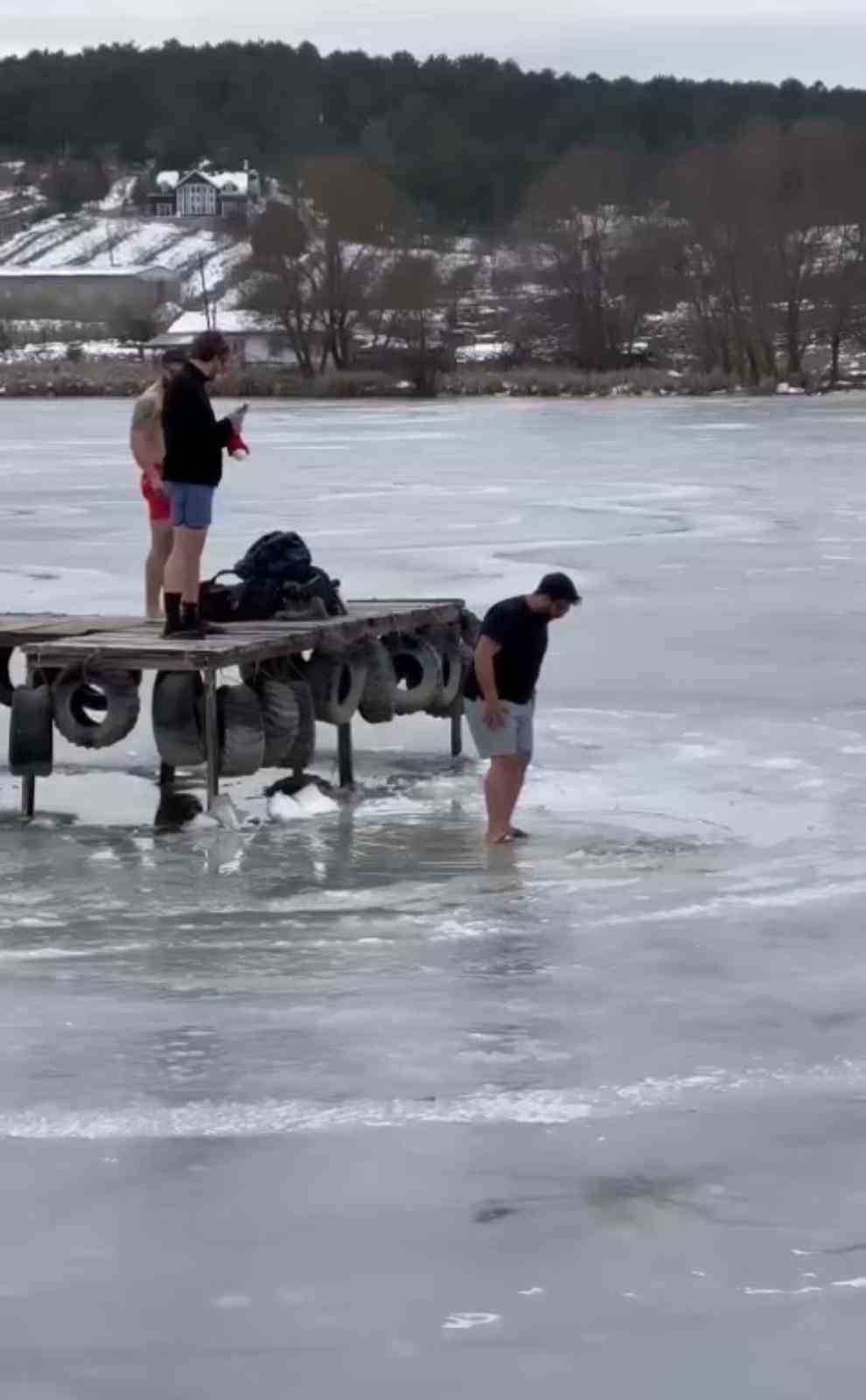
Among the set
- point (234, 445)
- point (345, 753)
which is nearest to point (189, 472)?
point (234, 445)

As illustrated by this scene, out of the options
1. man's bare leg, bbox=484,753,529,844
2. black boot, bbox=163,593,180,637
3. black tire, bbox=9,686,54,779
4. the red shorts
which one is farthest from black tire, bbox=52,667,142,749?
man's bare leg, bbox=484,753,529,844

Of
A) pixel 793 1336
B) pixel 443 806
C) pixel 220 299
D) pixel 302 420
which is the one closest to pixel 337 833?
pixel 443 806

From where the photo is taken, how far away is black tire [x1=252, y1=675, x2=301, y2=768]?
11266mm

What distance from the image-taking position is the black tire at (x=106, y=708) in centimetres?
1111

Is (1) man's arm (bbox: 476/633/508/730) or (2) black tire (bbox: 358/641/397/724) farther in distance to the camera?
(2) black tire (bbox: 358/641/397/724)

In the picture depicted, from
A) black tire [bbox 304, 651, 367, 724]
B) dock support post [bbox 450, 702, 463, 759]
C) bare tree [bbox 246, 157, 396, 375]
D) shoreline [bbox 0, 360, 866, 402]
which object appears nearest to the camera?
black tire [bbox 304, 651, 367, 724]

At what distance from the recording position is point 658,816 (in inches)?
423

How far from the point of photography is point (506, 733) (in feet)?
33.3

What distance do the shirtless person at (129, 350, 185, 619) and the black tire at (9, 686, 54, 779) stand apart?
4.96 ft

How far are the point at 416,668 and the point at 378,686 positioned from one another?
0.70 metres

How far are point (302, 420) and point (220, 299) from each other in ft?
335

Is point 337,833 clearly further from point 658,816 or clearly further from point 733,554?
point 733,554

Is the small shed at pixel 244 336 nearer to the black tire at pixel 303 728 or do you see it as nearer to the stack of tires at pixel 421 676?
the stack of tires at pixel 421 676

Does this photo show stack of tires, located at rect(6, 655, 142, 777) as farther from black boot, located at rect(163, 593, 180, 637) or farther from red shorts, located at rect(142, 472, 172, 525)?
red shorts, located at rect(142, 472, 172, 525)
